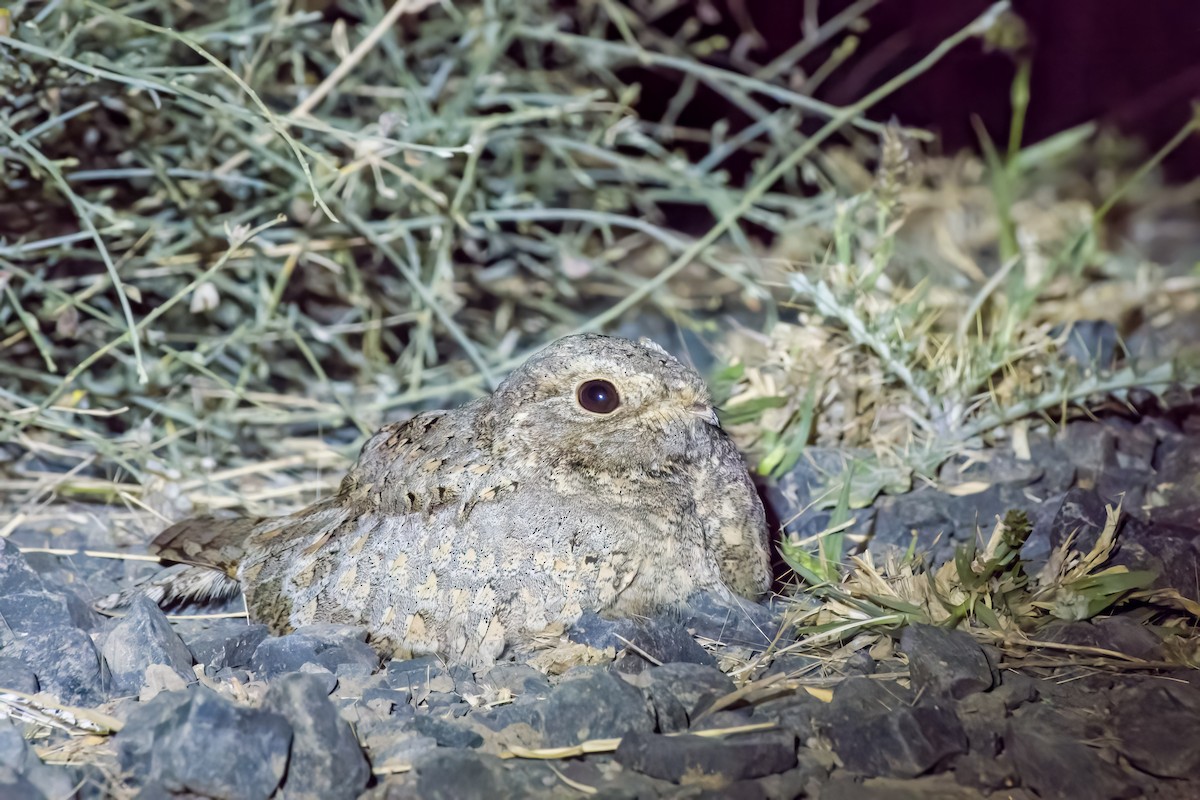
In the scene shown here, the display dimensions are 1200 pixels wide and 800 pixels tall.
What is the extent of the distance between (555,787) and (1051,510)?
153cm

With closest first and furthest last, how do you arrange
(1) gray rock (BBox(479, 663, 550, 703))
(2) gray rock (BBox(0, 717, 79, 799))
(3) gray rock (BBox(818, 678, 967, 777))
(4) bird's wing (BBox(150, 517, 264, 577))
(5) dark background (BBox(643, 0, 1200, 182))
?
1. (2) gray rock (BBox(0, 717, 79, 799))
2. (3) gray rock (BBox(818, 678, 967, 777))
3. (1) gray rock (BBox(479, 663, 550, 703))
4. (4) bird's wing (BBox(150, 517, 264, 577))
5. (5) dark background (BBox(643, 0, 1200, 182))

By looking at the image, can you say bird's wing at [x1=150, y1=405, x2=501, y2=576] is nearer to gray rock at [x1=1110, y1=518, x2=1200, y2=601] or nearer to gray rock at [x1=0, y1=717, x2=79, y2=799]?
gray rock at [x1=0, y1=717, x2=79, y2=799]

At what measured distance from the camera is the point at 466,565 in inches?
83.4

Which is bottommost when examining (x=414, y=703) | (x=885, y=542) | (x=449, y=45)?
(x=885, y=542)

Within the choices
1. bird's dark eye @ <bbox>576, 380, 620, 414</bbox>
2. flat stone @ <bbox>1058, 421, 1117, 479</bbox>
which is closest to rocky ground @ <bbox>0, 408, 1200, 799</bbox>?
bird's dark eye @ <bbox>576, 380, 620, 414</bbox>

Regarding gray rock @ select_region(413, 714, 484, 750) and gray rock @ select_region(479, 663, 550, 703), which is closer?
gray rock @ select_region(413, 714, 484, 750)

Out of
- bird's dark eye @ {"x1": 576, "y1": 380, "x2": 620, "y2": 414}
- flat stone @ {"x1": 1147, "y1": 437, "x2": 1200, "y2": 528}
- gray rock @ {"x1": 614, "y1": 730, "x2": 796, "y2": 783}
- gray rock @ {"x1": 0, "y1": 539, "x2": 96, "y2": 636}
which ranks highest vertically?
bird's dark eye @ {"x1": 576, "y1": 380, "x2": 620, "y2": 414}

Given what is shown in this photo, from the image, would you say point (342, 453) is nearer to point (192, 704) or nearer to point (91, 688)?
point (91, 688)

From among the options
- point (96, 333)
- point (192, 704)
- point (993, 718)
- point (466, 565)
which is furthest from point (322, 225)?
point (993, 718)

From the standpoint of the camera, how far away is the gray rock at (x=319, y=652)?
2.11m

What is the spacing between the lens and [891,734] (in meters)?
1.80

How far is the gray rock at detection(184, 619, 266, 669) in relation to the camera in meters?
2.24

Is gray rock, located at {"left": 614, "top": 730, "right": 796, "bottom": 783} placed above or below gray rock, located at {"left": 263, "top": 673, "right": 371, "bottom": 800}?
below

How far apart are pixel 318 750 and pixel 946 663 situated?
3.61ft
